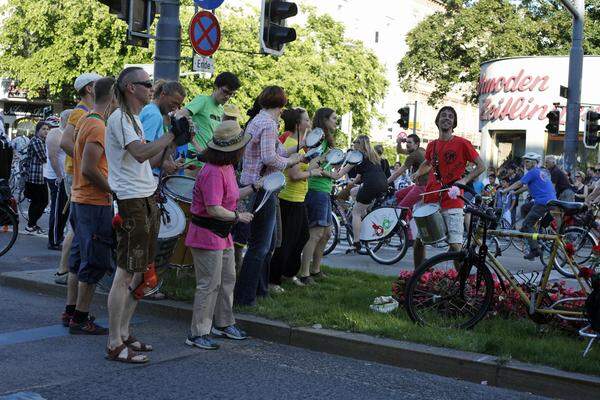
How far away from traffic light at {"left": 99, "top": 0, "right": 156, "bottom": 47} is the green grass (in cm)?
267

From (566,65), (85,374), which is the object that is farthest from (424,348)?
(566,65)

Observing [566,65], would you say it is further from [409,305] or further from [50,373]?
[50,373]

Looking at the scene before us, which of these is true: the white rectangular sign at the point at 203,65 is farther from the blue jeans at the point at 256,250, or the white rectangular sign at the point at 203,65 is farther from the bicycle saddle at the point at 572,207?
the bicycle saddle at the point at 572,207

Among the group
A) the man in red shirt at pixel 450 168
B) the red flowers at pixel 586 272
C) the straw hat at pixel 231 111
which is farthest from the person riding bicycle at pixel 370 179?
the red flowers at pixel 586 272

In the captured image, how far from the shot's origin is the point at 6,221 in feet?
33.5

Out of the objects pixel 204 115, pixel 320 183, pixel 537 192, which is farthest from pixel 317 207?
pixel 537 192

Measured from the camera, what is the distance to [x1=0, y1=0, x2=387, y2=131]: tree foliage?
34.5m

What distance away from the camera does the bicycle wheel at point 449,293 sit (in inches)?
251

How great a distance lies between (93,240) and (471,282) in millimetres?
2821

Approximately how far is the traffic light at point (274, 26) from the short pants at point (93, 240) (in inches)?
166

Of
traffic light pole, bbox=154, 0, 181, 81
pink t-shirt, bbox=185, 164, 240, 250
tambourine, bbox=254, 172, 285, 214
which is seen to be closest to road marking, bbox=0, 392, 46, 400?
pink t-shirt, bbox=185, 164, 240, 250

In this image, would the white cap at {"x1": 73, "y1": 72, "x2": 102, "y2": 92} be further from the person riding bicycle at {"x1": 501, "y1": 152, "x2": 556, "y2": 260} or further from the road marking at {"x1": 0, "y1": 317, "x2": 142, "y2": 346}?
the person riding bicycle at {"x1": 501, "y1": 152, "x2": 556, "y2": 260}

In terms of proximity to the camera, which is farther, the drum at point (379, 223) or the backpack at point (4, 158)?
the drum at point (379, 223)

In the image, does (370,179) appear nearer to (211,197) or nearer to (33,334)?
(211,197)
